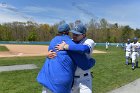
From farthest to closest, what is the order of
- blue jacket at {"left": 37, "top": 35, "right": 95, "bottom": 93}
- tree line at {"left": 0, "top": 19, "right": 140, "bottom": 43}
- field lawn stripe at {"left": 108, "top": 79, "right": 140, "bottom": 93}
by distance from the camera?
tree line at {"left": 0, "top": 19, "right": 140, "bottom": 43} < field lawn stripe at {"left": 108, "top": 79, "right": 140, "bottom": 93} < blue jacket at {"left": 37, "top": 35, "right": 95, "bottom": 93}

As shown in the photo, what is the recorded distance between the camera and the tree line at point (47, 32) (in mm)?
118062

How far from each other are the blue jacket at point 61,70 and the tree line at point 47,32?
354 ft

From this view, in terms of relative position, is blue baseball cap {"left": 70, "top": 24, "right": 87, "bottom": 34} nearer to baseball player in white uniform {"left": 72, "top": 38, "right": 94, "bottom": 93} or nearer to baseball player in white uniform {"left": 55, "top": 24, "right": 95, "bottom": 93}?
baseball player in white uniform {"left": 55, "top": 24, "right": 95, "bottom": 93}

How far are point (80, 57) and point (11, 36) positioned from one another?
401ft

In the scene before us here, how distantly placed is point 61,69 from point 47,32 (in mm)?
119746

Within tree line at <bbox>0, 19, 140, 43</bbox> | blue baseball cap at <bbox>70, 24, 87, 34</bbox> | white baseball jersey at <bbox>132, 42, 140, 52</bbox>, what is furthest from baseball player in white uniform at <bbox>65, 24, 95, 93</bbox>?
tree line at <bbox>0, 19, 140, 43</bbox>

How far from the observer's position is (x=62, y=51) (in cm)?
526

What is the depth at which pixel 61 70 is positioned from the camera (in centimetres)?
515

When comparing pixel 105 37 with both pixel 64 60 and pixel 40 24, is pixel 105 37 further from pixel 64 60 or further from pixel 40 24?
pixel 64 60

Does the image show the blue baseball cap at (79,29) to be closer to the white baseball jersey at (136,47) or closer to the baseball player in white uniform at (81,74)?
the baseball player in white uniform at (81,74)

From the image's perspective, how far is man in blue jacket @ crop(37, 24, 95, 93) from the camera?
5.16 meters

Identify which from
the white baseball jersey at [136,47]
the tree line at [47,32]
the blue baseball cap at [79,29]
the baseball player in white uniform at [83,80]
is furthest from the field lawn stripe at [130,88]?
the tree line at [47,32]

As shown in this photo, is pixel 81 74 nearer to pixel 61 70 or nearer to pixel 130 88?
pixel 61 70

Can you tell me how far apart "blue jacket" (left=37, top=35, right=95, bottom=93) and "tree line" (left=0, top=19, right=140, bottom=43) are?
108m
